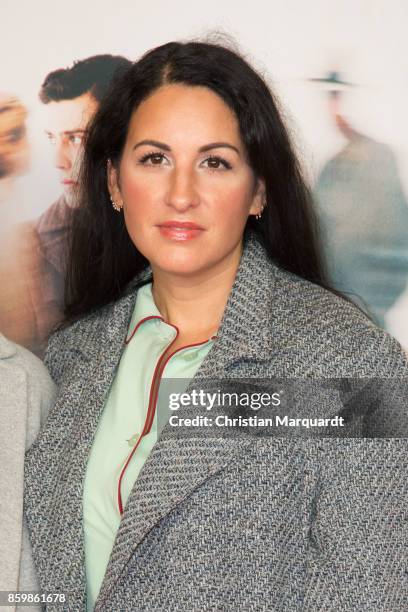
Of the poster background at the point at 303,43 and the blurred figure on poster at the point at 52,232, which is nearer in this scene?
the poster background at the point at 303,43

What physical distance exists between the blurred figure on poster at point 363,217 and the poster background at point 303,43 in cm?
2

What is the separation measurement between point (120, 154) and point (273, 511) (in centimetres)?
76

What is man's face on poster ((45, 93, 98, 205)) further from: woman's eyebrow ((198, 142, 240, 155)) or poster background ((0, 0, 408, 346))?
woman's eyebrow ((198, 142, 240, 155))

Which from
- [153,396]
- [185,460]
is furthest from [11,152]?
[185,460]

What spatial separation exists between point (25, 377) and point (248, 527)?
51cm

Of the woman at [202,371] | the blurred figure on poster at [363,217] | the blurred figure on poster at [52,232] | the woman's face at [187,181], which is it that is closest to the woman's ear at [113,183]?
the woman at [202,371]

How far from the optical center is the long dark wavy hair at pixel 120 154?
5.47 feet

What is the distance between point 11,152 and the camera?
2152 millimetres

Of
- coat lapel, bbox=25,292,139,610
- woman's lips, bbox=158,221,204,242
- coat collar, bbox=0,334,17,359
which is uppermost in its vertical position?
woman's lips, bbox=158,221,204,242

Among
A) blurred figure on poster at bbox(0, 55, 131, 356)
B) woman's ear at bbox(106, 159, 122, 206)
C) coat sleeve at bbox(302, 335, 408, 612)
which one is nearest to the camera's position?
coat sleeve at bbox(302, 335, 408, 612)

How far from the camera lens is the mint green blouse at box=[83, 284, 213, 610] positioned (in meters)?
1.58

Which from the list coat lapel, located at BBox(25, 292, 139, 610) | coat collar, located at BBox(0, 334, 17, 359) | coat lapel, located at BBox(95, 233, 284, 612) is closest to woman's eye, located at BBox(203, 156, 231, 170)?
coat lapel, located at BBox(95, 233, 284, 612)

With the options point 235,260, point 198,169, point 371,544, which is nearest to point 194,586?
point 371,544

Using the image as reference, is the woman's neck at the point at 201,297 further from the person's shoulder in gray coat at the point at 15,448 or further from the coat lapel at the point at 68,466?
the person's shoulder in gray coat at the point at 15,448
